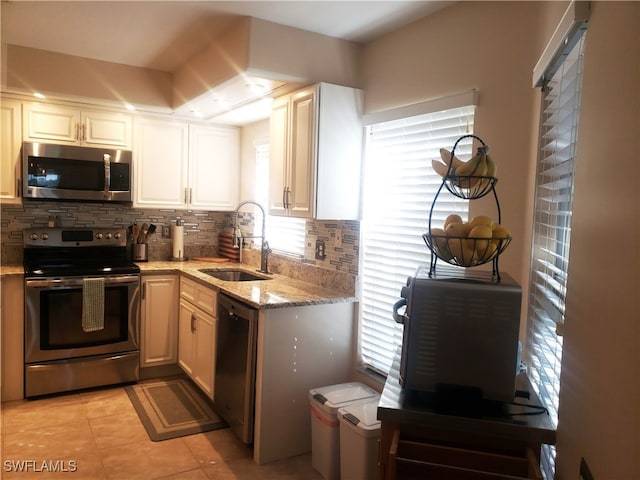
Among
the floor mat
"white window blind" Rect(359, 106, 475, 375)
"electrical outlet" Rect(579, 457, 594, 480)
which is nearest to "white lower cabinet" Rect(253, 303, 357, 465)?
"white window blind" Rect(359, 106, 475, 375)

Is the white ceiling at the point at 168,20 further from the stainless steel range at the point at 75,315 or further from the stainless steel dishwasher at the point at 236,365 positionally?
the stainless steel dishwasher at the point at 236,365

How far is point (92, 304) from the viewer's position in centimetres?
357

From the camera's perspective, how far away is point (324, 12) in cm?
262

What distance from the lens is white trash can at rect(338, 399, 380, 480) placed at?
2.30 metres

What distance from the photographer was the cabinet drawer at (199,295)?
325 centimetres

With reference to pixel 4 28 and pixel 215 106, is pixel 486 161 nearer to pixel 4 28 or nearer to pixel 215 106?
pixel 215 106

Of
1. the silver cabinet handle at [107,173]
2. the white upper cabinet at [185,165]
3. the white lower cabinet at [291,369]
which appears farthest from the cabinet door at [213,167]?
the white lower cabinet at [291,369]

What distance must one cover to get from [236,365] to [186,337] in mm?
1031

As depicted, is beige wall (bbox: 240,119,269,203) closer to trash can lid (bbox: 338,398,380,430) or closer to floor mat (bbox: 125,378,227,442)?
floor mat (bbox: 125,378,227,442)

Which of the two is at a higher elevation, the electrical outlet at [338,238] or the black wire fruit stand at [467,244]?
the black wire fruit stand at [467,244]

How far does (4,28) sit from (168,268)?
6.33 ft

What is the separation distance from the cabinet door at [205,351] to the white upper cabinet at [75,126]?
162cm

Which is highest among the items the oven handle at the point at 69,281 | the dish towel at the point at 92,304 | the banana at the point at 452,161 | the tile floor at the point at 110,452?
the banana at the point at 452,161

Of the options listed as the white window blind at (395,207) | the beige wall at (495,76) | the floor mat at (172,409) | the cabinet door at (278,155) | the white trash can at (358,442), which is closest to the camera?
the beige wall at (495,76)
